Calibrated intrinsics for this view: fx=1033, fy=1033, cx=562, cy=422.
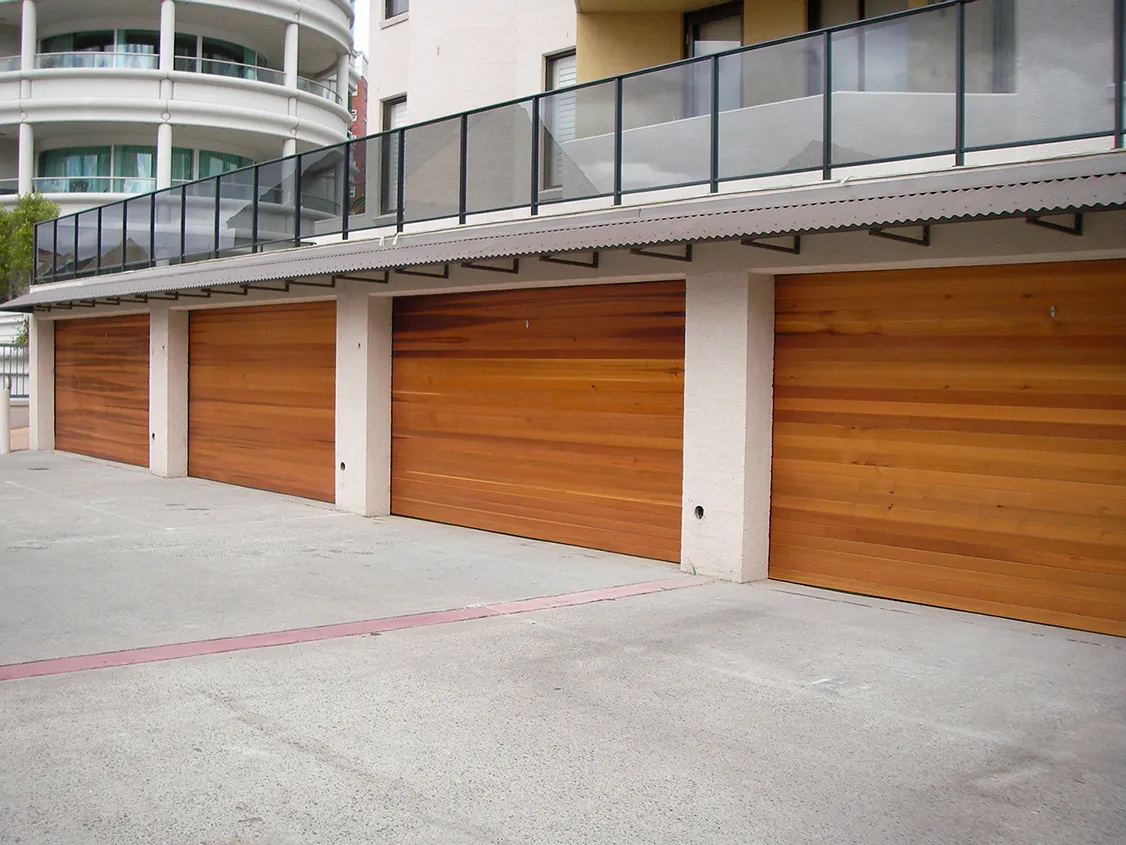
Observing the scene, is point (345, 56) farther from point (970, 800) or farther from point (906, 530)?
point (970, 800)

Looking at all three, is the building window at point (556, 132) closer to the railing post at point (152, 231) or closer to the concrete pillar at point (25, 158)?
the railing post at point (152, 231)

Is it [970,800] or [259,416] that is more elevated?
[259,416]

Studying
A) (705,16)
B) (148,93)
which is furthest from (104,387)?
(148,93)

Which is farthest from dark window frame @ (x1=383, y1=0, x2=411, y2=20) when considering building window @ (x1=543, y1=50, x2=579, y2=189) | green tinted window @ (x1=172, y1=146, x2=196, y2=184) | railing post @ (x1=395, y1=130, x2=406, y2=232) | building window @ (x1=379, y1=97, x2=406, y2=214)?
green tinted window @ (x1=172, y1=146, x2=196, y2=184)

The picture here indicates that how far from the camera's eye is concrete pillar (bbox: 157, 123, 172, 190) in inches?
1537

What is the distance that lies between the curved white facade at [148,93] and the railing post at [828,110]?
116ft

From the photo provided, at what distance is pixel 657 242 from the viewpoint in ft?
28.2

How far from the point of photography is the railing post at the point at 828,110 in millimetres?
8711

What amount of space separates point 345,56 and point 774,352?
135 ft

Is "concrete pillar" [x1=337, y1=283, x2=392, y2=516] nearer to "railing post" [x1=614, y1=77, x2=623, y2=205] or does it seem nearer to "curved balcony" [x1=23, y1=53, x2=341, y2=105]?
"railing post" [x1=614, y1=77, x2=623, y2=205]

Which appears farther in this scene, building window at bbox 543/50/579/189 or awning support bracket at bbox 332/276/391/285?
awning support bracket at bbox 332/276/391/285

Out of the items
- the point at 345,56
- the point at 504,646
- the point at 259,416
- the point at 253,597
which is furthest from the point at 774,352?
the point at 345,56

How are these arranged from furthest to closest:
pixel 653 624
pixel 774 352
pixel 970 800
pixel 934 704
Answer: pixel 774 352
pixel 653 624
pixel 934 704
pixel 970 800

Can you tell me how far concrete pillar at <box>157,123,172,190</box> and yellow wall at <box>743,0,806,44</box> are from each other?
32184 mm
